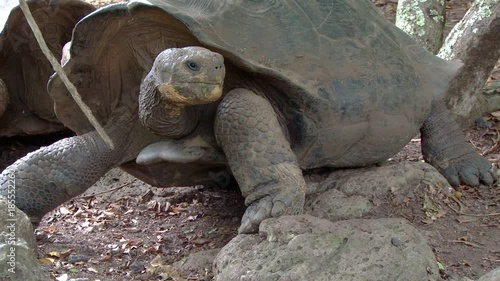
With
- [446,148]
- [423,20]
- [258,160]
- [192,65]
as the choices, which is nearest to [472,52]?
[423,20]

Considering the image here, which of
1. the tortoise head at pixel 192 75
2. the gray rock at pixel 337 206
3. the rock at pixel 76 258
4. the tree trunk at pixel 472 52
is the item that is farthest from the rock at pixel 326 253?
the tree trunk at pixel 472 52

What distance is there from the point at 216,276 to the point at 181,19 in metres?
1.18

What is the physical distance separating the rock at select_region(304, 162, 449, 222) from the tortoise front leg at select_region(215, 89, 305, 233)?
0.25 metres

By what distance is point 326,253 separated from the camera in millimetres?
2824

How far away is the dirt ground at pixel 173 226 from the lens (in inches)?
130

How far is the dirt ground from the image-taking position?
3.31 meters

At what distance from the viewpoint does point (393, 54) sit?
4.04 m

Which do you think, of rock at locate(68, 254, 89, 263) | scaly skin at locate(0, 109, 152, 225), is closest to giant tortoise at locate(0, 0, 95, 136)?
scaly skin at locate(0, 109, 152, 225)

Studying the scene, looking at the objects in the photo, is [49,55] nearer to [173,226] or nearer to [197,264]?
[197,264]

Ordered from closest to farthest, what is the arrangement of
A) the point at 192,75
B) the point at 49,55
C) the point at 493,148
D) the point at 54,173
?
1. the point at 49,55
2. the point at 192,75
3. the point at 54,173
4. the point at 493,148

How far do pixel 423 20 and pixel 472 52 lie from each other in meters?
0.61

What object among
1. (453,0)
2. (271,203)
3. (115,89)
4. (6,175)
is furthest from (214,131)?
(453,0)

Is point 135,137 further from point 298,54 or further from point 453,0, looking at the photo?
point 453,0

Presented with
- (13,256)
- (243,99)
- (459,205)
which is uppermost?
(243,99)
